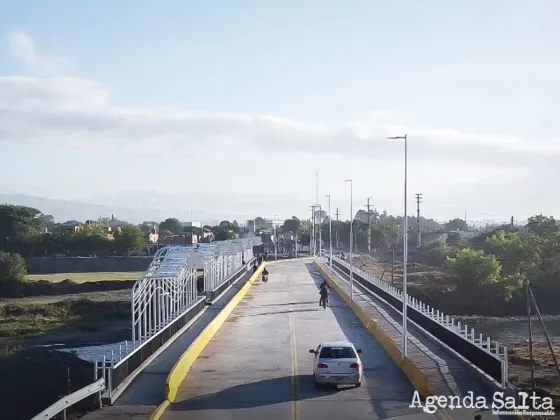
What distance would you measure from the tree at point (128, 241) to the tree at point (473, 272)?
6450 cm

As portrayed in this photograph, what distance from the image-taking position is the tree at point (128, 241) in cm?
13112

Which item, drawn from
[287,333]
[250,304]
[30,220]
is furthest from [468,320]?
[30,220]

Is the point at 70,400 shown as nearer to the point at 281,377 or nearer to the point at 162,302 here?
the point at 281,377

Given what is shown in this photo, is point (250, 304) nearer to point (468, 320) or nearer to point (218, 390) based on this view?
point (468, 320)

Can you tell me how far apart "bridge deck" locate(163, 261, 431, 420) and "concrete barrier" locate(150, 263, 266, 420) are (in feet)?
0.66

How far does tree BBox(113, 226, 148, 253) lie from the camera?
13112 centimetres

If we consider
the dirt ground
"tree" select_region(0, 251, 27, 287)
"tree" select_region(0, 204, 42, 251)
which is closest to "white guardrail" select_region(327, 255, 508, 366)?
the dirt ground

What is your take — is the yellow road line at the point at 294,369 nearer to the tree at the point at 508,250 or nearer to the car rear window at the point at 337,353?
the car rear window at the point at 337,353

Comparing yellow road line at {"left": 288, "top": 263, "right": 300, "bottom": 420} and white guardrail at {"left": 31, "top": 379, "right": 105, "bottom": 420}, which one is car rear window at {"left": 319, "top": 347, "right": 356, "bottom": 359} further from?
white guardrail at {"left": 31, "top": 379, "right": 105, "bottom": 420}

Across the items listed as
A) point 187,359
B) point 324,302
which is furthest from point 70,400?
point 324,302

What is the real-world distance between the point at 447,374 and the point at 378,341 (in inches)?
383

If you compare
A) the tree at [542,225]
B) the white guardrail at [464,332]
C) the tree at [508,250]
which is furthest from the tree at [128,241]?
the white guardrail at [464,332]

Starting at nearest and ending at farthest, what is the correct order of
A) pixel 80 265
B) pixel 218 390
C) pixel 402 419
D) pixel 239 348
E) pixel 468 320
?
1. pixel 402 419
2. pixel 218 390
3. pixel 239 348
4. pixel 468 320
5. pixel 80 265

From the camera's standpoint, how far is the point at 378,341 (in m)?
30.7
